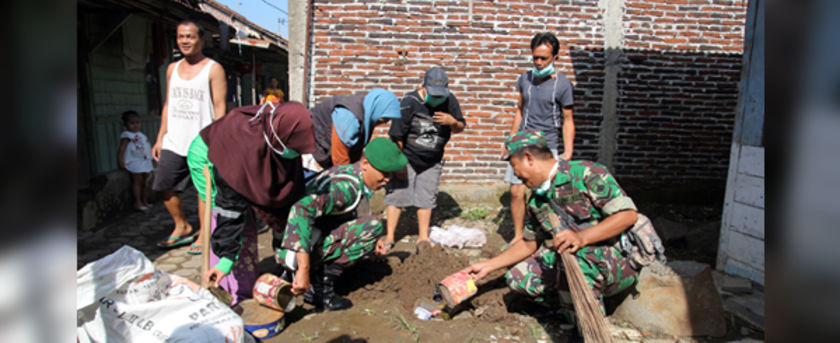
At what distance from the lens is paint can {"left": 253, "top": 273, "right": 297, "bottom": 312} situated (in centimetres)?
286

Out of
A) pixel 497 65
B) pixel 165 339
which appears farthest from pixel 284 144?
pixel 497 65

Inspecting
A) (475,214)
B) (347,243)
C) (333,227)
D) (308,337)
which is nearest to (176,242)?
(333,227)

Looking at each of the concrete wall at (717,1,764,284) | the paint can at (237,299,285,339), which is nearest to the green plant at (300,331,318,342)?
the paint can at (237,299,285,339)

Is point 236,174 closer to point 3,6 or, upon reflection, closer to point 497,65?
point 3,6

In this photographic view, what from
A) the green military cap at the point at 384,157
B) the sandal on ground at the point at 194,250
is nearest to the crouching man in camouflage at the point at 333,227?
the green military cap at the point at 384,157

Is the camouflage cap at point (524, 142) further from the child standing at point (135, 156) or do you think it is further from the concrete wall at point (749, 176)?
the child standing at point (135, 156)

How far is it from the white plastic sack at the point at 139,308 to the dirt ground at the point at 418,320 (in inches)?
27.4

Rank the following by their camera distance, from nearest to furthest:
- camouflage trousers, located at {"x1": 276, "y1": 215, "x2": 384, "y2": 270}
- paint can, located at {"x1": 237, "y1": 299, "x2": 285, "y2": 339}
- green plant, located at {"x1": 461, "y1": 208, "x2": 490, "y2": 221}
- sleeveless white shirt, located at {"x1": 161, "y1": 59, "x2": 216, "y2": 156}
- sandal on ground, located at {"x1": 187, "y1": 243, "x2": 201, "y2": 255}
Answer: paint can, located at {"x1": 237, "y1": 299, "x2": 285, "y2": 339} < camouflage trousers, located at {"x1": 276, "y1": 215, "x2": 384, "y2": 270} < sleeveless white shirt, located at {"x1": 161, "y1": 59, "x2": 216, "y2": 156} < sandal on ground, located at {"x1": 187, "y1": 243, "x2": 201, "y2": 255} < green plant, located at {"x1": 461, "y1": 208, "x2": 490, "y2": 221}

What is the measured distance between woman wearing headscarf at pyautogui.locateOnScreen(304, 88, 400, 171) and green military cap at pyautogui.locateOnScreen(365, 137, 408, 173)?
0.81 m

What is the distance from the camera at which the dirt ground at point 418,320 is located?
9.76 ft

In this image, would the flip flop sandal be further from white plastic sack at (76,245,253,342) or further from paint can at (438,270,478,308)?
paint can at (438,270,478,308)

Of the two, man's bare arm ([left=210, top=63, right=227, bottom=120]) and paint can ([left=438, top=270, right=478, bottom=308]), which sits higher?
man's bare arm ([left=210, top=63, right=227, bottom=120])

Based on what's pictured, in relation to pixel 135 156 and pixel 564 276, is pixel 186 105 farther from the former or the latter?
pixel 564 276

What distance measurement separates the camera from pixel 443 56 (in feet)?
20.2
